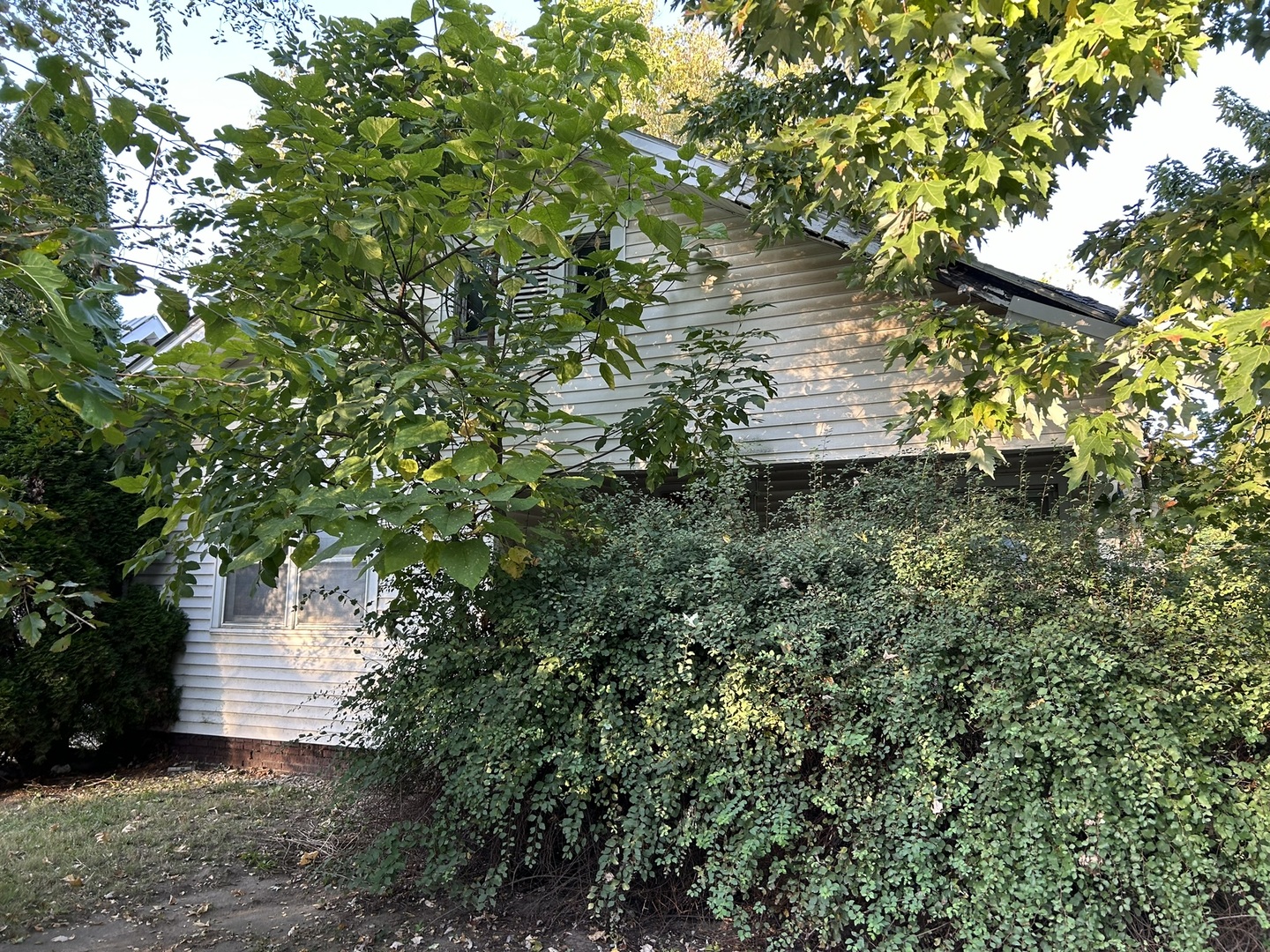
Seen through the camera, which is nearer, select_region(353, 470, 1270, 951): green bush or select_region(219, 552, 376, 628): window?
select_region(353, 470, 1270, 951): green bush

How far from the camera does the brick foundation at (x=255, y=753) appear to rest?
916 centimetres

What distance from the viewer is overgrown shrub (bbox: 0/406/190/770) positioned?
869 cm

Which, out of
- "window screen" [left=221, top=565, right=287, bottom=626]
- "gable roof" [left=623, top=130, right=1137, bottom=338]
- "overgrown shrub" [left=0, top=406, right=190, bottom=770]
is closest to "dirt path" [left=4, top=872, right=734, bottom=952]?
"overgrown shrub" [left=0, top=406, right=190, bottom=770]

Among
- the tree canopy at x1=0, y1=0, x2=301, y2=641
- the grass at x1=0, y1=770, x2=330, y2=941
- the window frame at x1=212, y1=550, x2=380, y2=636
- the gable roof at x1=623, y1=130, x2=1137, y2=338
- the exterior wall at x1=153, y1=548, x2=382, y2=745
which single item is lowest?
the grass at x1=0, y1=770, x2=330, y2=941

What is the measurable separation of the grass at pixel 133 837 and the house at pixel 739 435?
75 centimetres

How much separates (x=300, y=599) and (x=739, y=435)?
5212 mm

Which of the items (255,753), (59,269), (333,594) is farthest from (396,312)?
(255,753)

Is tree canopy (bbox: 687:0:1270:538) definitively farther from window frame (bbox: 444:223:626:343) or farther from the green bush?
window frame (bbox: 444:223:626:343)

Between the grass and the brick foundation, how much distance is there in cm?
34

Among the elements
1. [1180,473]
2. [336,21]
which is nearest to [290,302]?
[336,21]

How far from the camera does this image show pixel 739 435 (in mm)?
8156

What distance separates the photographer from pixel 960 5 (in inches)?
174

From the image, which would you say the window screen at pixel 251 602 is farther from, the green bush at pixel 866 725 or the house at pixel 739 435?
the green bush at pixel 866 725

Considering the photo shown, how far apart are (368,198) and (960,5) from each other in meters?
3.24
